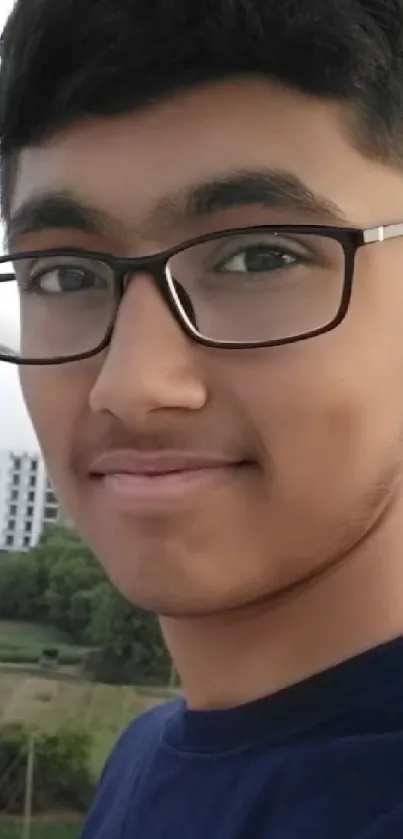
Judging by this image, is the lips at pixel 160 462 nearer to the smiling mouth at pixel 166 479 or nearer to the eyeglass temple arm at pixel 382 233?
the smiling mouth at pixel 166 479

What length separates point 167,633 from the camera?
0.61m

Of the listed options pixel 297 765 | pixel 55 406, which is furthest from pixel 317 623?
pixel 55 406

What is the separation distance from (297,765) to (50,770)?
69 centimetres

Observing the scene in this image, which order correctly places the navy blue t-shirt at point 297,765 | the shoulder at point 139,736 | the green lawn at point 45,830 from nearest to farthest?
1. the navy blue t-shirt at point 297,765
2. the shoulder at point 139,736
3. the green lawn at point 45,830

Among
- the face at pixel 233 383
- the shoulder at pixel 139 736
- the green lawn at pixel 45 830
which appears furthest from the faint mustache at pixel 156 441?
the green lawn at pixel 45 830

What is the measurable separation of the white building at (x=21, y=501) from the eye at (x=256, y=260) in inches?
26.9

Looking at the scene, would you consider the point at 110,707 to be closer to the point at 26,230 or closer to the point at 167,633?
the point at 167,633

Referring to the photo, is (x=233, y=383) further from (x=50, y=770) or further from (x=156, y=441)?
(x=50, y=770)

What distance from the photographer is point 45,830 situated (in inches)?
43.3

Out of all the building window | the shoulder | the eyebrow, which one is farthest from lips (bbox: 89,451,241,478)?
the building window

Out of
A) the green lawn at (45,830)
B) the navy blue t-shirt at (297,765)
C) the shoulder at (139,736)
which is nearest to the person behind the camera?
the navy blue t-shirt at (297,765)

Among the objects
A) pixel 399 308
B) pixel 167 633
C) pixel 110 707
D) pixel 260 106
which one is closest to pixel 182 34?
pixel 260 106

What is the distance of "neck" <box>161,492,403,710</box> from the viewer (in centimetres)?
53

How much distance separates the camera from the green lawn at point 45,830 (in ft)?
3.60
